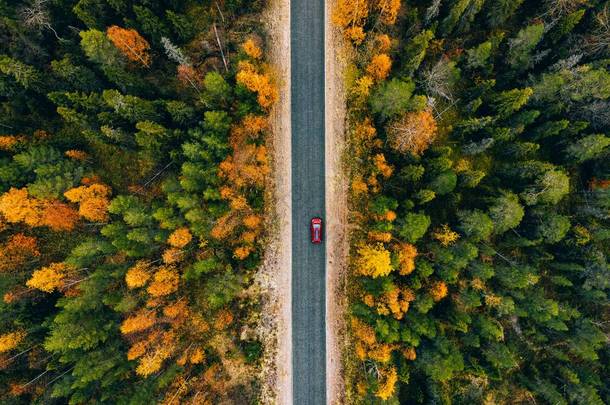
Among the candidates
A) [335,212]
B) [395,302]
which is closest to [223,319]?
[335,212]

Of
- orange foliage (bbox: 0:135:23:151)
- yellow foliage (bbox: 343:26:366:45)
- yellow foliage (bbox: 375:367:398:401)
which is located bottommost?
yellow foliage (bbox: 375:367:398:401)

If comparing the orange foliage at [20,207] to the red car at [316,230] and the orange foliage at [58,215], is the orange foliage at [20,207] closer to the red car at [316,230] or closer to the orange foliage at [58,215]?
the orange foliage at [58,215]

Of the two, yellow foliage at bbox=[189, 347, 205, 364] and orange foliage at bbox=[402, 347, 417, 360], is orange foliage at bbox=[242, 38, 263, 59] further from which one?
orange foliage at bbox=[402, 347, 417, 360]

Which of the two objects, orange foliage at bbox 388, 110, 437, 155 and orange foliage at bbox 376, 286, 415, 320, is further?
orange foliage at bbox 388, 110, 437, 155

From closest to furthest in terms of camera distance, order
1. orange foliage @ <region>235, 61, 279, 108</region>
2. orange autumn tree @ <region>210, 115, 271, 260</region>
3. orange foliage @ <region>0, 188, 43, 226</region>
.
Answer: orange foliage @ <region>0, 188, 43, 226</region> → orange foliage @ <region>235, 61, 279, 108</region> → orange autumn tree @ <region>210, 115, 271, 260</region>

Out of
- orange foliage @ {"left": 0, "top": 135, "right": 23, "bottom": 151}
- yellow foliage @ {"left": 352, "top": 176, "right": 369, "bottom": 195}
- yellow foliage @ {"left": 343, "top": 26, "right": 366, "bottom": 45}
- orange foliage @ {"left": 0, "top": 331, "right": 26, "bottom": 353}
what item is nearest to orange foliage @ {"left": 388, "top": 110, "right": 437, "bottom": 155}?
yellow foliage @ {"left": 352, "top": 176, "right": 369, "bottom": 195}

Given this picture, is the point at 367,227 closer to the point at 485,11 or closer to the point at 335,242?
the point at 335,242

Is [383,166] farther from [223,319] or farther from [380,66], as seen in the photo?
[223,319]

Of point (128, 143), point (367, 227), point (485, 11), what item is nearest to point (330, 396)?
point (367, 227)
